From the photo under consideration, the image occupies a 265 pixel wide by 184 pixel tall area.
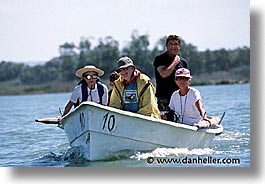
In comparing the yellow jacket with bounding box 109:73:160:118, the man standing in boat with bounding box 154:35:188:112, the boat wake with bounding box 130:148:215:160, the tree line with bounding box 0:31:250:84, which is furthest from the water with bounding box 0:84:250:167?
the man standing in boat with bounding box 154:35:188:112

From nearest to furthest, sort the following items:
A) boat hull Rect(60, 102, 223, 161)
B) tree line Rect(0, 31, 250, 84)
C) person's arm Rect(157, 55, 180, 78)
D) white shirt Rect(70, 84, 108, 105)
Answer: boat hull Rect(60, 102, 223, 161), person's arm Rect(157, 55, 180, 78), white shirt Rect(70, 84, 108, 105), tree line Rect(0, 31, 250, 84)

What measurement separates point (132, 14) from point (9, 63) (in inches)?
37.5

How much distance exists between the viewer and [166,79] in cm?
600

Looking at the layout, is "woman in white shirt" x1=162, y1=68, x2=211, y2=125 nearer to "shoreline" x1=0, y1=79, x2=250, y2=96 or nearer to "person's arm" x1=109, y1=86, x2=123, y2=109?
"person's arm" x1=109, y1=86, x2=123, y2=109

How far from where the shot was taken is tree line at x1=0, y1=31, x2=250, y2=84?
6.31 m

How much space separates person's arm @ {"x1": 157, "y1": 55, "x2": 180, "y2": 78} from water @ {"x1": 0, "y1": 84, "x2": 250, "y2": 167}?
448 mm

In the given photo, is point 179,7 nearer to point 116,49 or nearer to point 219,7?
point 219,7

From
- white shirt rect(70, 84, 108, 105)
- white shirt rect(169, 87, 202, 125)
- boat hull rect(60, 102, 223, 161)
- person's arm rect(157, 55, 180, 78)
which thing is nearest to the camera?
boat hull rect(60, 102, 223, 161)

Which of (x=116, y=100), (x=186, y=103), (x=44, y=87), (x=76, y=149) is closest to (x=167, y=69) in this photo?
(x=186, y=103)

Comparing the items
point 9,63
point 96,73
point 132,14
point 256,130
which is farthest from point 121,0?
point 256,130

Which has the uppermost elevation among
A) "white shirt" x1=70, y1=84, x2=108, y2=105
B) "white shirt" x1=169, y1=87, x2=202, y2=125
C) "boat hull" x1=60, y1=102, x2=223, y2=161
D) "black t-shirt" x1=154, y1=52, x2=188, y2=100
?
"black t-shirt" x1=154, y1=52, x2=188, y2=100

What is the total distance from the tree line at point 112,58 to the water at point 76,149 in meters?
0.16

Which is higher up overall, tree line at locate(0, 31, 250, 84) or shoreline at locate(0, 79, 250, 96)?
tree line at locate(0, 31, 250, 84)

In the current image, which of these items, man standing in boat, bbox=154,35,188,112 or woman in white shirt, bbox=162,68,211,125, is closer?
woman in white shirt, bbox=162,68,211,125
